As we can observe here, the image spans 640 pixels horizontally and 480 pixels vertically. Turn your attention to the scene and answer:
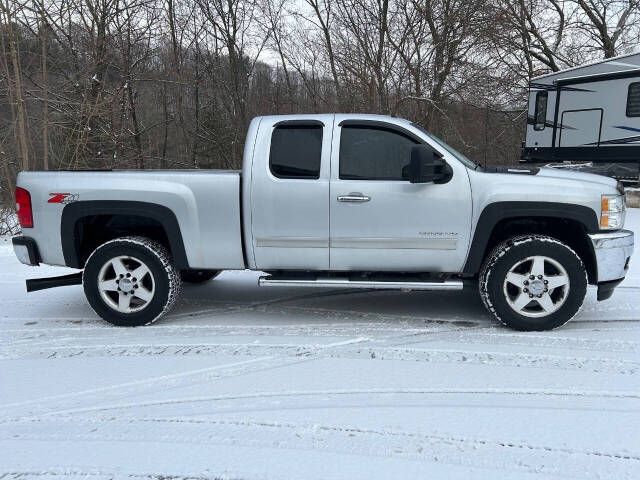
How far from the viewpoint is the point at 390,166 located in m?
4.25

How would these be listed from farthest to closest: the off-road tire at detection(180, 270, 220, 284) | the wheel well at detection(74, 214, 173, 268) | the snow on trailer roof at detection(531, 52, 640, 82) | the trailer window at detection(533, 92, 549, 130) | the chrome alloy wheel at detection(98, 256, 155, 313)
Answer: the trailer window at detection(533, 92, 549, 130) → the snow on trailer roof at detection(531, 52, 640, 82) → the off-road tire at detection(180, 270, 220, 284) → the wheel well at detection(74, 214, 173, 268) → the chrome alloy wheel at detection(98, 256, 155, 313)

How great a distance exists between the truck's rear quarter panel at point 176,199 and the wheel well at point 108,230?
0.20 meters

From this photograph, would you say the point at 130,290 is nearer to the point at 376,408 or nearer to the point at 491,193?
the point at 376,408

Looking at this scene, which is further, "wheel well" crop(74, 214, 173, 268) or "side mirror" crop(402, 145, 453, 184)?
"wheel well" crop(74, 214, 173, 268)

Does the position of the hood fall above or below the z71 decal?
above

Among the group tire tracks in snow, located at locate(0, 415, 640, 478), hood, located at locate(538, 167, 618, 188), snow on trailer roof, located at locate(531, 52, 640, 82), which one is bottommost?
tire tracks in snow, located at locate(0, 415, 640, 478)

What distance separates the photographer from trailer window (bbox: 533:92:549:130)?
1473cm

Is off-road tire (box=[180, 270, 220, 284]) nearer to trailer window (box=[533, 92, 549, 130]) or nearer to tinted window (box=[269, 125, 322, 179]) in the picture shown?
tinted window (box=[269, 125, 322, 179])

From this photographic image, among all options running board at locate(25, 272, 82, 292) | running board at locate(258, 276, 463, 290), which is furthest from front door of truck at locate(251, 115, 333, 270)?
running board at locate(25, 272, 82, 292)

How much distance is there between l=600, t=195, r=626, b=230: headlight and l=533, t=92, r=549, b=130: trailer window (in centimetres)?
1191

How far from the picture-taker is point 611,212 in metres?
4.08

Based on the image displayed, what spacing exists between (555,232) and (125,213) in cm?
386

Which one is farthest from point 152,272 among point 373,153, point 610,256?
point 610,256

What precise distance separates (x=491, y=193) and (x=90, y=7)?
12.1 metres
